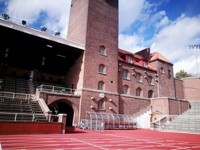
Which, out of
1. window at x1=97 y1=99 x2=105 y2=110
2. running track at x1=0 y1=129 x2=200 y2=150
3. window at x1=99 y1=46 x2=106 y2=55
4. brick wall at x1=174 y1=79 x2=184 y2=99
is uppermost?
window at x1=99 y1=46 x2=106 y2=55

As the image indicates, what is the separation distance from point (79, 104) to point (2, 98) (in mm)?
8836

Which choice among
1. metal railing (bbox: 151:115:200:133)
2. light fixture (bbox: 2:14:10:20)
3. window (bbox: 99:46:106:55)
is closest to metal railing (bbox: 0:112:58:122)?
light fixture (bbox: 2:14:10:20)

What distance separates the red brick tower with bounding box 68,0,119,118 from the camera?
2445 cm

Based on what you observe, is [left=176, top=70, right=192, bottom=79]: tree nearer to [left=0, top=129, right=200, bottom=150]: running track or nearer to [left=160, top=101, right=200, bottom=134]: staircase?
[left=160, top=101, right=200, bottom=134]: staircase

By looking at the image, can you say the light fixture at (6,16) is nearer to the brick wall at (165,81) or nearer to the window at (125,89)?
the window at (125,89)

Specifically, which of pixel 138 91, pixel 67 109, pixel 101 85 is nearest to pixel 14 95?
pixel 67 109

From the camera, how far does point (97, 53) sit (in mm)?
26578

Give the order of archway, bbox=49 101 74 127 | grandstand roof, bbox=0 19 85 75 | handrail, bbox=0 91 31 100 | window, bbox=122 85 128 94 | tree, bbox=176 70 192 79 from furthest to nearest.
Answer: tree, bbox=176 70 192 79
window, bbox=122 85 128 94
archway, bbox=49 101 74 127
grandstand roof, bbox=0 19 85 75
handrail, bbox=0 91 31 100

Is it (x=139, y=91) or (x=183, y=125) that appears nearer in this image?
(x=183, y=125)

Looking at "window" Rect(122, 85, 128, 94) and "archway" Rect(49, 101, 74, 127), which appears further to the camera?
"window" Rect(122, 85, 128, 94)

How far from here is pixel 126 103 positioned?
94.0 ft

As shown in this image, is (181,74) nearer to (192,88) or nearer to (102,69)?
(192,88)

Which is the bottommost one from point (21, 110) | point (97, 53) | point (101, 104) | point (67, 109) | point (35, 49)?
point (21, 110)

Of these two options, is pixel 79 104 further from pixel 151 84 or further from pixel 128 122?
pixel 151 84
